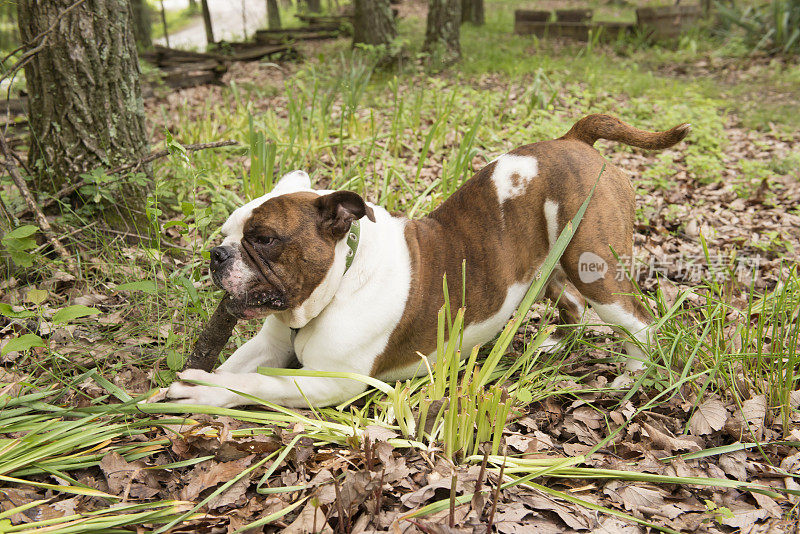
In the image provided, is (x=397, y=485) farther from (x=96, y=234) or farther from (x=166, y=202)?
(x=166, y=202)

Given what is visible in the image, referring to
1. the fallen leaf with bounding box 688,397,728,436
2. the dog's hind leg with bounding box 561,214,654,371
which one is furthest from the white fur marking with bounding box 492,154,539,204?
the fallen leaf with bounding box 688,397,728,436

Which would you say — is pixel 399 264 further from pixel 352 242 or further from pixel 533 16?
pixel 533 16

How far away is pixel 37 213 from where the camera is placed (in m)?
3.52

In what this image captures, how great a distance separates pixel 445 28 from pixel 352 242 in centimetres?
793

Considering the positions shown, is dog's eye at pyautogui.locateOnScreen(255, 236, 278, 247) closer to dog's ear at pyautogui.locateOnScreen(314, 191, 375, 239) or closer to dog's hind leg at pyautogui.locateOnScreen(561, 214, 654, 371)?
dog's ear at pyautogui.locateOnScreen(314, 191, 375, 239)

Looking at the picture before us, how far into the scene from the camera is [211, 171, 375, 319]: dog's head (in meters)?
2.61

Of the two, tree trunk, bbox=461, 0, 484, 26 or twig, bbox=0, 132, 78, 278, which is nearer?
twig, bbox=0, 132, 78, 278

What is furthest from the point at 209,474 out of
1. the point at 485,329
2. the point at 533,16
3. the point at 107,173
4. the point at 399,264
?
the point at 533,16

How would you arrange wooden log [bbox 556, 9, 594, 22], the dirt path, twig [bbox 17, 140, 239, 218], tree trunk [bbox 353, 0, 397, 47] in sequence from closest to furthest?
twig [bbox 17, 140, 239, 218] → tree trunk [bbox 353, 0, 397, 47] → wooden log [bbox 556, 9, 594, 22] → the dirt path

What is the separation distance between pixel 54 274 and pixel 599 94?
23.0 ft

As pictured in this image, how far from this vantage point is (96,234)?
3746mm

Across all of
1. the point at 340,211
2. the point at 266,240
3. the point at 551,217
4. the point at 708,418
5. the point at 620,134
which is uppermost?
the point at 620,134

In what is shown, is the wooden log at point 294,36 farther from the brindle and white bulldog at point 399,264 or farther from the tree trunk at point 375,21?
the brindle and white bulldog at point 399,264

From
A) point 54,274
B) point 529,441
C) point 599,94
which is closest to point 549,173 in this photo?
point 529,441
